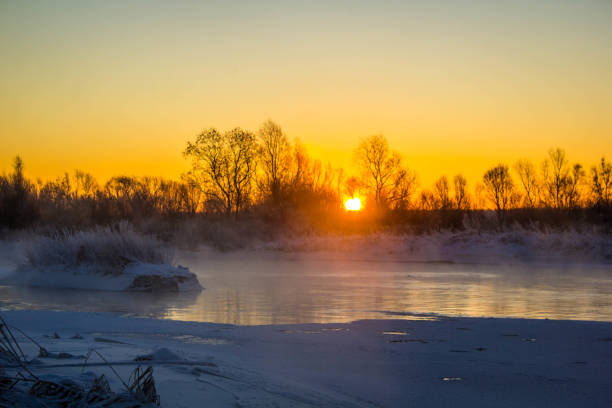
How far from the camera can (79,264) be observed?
50.4ft

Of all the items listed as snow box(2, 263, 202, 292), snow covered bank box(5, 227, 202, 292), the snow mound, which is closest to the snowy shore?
the snow mound

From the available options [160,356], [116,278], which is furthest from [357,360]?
[116,278]

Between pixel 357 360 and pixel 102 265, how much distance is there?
433 inches

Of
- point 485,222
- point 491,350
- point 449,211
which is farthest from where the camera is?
point 449,211

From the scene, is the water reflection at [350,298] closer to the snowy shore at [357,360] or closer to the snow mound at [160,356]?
the snowy shore at [357,360]

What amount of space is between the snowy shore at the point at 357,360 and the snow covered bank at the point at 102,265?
595cm

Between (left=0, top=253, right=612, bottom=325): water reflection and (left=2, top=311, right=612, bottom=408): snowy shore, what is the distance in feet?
4.76

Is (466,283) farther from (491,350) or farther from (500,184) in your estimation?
(500,184)

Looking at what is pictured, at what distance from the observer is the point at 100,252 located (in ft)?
49.3

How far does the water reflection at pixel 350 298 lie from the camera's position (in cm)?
921

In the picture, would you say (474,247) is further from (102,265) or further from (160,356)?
(160,356)

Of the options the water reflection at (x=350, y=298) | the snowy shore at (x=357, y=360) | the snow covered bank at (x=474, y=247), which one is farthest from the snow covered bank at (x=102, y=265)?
the snow covered bank at (x=474, y=247)

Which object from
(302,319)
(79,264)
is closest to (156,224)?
(79,264)

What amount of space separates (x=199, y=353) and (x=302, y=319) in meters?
3.27
